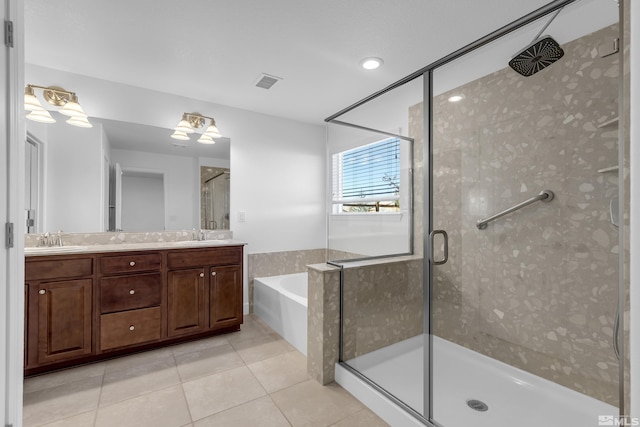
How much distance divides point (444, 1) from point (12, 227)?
2.19 m

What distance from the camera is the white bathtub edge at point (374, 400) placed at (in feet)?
4.91

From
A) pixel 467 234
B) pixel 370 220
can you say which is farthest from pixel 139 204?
pixel 467 234

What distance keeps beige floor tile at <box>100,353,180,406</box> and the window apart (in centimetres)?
196

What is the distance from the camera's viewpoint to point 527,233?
72.9 inches

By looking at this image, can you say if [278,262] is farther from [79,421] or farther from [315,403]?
[79,421]

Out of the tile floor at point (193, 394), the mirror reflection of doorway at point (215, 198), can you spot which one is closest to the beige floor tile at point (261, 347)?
the tile floor at point (193, 394)

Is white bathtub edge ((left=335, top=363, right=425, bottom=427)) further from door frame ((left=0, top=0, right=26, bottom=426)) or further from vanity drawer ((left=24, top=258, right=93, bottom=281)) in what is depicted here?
vanity drawer ((left=24, top=258, right=93, bottom=281))

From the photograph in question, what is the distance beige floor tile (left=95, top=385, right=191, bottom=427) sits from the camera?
5.11ft

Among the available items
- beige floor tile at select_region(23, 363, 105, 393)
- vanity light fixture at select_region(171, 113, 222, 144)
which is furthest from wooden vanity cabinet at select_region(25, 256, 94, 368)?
vanity light fixture at select_region(171, 113, 222, 144)

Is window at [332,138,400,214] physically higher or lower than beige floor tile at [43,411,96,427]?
higher

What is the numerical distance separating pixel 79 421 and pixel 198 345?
3.14ft

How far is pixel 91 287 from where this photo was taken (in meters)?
2.13

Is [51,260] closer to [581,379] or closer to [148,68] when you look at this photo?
[148,68]

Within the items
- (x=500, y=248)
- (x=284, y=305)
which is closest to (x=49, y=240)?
(x=284, y=305)
